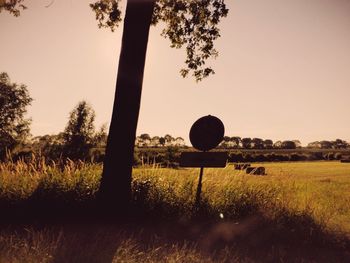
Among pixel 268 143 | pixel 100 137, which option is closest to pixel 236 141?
pixel 268 143

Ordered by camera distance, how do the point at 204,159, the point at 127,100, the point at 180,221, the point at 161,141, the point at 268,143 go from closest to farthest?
the point at 180,221 < the point at 127,100 < the point at 204,159 < the point at 161,141 < the point at 268,143

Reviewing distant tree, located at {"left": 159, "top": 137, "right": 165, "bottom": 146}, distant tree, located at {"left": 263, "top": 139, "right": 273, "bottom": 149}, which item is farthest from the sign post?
distant tree, located at {"left": 159, "top": 137, "right": 165, "bottom": 146}

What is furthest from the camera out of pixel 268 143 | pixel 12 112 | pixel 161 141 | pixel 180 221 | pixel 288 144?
pixel 268 143

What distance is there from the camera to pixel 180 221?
7422 millimetres

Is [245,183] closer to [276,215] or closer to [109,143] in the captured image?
[276,215]

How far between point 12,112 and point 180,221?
41.0 metres

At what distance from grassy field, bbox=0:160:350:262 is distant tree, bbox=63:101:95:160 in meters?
41.6

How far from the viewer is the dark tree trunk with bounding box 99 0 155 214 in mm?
7639

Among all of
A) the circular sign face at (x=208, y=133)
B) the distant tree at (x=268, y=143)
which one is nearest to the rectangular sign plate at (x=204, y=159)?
the circular sign face at (x=208, y=133)

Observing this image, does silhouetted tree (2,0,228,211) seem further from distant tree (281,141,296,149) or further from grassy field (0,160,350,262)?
distant tree (281,141,296,149)

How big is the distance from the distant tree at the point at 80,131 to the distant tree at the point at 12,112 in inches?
271

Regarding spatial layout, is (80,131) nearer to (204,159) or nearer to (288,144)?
(204,159)

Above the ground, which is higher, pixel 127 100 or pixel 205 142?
pixel 127 100

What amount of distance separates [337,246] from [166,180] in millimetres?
4075
